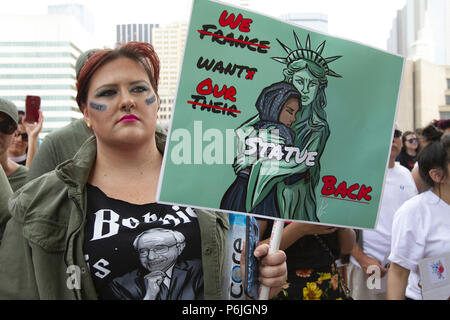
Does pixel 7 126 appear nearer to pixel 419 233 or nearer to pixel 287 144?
pixel 287 144

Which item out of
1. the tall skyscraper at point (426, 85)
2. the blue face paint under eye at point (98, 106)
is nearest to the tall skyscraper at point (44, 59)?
the tall skyscraper at point (426, 85)

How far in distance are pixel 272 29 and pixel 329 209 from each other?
0.65 m

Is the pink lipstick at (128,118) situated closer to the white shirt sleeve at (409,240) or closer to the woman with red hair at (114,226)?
the woman with red hair at (114,226)

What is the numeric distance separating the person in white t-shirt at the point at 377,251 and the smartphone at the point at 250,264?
202cm

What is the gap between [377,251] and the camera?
11.5 ft

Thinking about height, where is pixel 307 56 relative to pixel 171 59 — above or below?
below

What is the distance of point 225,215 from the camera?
1690mm

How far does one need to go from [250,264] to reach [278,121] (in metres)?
0.49

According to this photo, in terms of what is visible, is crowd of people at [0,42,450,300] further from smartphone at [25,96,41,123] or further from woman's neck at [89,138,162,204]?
smartphone at [25,96,41,123]

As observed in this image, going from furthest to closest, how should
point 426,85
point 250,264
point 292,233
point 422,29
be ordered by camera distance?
point 422,29 → point 426,85 → point 292,233 → point 250,264

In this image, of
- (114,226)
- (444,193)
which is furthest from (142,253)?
(444,193)

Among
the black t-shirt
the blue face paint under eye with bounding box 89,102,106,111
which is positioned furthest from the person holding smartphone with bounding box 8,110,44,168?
the black t-shirt

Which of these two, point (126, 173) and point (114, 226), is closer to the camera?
point (114, 226)

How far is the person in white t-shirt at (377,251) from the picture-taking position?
3326mm
